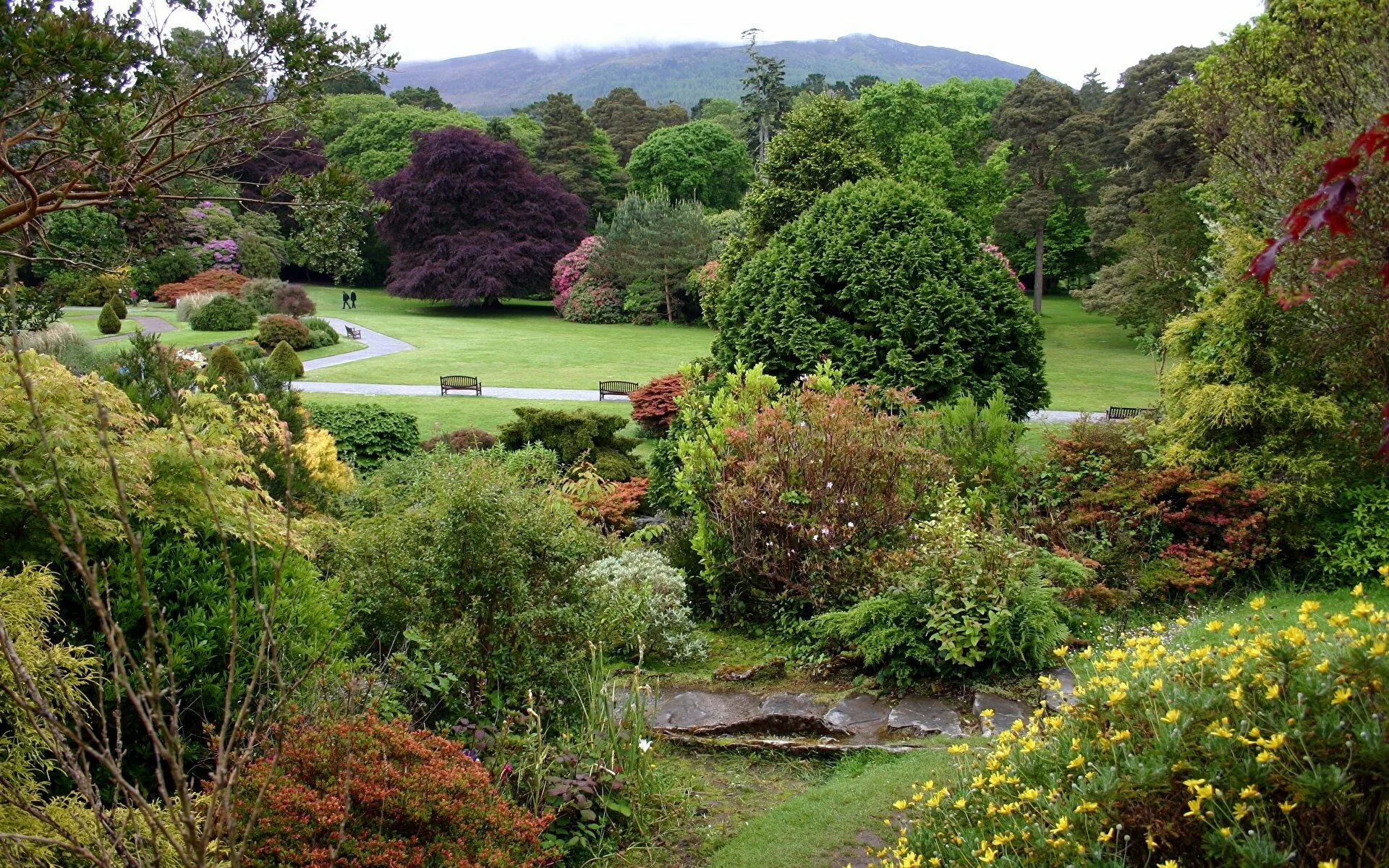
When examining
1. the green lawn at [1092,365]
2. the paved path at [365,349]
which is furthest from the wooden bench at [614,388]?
the green lawn at [1092,365]

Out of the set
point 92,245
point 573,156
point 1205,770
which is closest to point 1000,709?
point 1205,770

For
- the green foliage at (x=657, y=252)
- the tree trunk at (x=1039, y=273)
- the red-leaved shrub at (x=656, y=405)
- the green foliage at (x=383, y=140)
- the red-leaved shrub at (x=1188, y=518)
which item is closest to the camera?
the red-leaved shrub at (x=1188, y=518)

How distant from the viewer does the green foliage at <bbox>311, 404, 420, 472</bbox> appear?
1373 centimetres

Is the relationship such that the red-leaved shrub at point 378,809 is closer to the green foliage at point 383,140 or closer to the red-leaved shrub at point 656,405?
the red-leaved shrub at point 656,405

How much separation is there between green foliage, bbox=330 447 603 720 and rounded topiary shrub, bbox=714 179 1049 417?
5.17 m

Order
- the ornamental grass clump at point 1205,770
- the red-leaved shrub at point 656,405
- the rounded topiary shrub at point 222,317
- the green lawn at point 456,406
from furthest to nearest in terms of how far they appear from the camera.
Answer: the rounded topiary shrub at point 222,317 < the green lawn at point 456,406 < the red-leaved shrub at point 656,405 < the ornamental grass clump at point 1205,770

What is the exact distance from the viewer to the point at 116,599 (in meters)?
3.75

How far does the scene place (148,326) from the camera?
1373 inches

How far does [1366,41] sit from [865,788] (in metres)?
9.65

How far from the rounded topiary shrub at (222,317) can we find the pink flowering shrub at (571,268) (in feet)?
48.7

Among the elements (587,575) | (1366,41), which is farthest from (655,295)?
(587,575)

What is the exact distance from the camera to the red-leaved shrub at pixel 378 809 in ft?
10.5

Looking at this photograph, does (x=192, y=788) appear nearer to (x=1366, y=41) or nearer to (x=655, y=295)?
(x=1366, y=41)

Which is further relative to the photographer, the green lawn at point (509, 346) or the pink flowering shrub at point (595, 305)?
the pink flowering shrub at point (595, 305)
